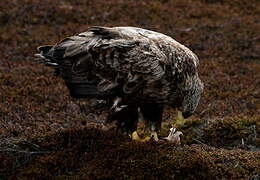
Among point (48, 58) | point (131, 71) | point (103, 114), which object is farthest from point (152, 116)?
point (103, 114)

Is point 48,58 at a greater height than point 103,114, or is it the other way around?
point 48,58

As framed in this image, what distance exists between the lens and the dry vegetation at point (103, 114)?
289 inches

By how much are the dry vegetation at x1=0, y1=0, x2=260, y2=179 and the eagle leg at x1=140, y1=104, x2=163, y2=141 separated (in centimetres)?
32

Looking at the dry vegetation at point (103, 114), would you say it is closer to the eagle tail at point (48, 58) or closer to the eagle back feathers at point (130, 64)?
the eagle back feathers at point (130, 64)

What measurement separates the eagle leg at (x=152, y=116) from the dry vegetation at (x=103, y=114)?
0.32 meters

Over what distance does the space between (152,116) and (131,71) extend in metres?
0.94

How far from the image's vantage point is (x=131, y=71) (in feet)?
24.5

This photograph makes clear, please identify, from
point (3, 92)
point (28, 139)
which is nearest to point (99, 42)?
point (28, 139)

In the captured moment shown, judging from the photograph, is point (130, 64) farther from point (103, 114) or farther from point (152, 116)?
point (103, 114)

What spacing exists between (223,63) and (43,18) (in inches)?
352

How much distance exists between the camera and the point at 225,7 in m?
24.8

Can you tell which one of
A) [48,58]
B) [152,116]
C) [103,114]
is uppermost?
[48,58]

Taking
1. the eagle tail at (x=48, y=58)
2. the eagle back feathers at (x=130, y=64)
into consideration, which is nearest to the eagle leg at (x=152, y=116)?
the eagle back feathers at (x=130, y=64)

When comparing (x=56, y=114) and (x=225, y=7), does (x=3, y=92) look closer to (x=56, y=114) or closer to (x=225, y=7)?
(x=56, y=114)
